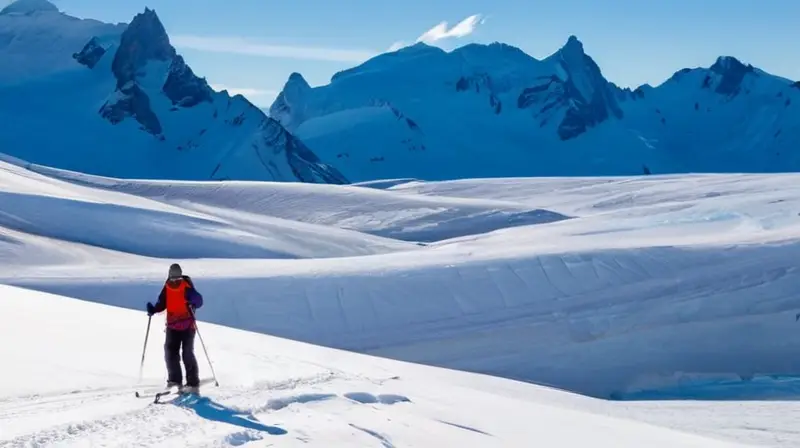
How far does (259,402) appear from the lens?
9023mm

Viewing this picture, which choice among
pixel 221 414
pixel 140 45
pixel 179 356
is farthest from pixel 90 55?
pixel 221 414

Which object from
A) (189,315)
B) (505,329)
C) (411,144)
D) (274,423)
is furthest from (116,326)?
(411,144)

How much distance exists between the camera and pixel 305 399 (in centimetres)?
947

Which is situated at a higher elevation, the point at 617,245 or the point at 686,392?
the point at 617,245

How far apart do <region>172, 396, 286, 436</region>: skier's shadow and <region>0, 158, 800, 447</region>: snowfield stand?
4 centimetres

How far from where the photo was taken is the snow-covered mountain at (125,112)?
12838cm

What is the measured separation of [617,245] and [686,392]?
10392 millimetres

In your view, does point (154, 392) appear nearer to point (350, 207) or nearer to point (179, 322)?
point (179, 322)

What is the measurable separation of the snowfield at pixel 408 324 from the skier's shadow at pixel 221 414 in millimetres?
40

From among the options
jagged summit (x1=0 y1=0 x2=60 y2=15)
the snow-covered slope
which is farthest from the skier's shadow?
jagged summit (x1=0 y1=0 x2=60 y2=15)

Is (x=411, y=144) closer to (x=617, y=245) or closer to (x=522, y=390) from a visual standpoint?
(x=617, y=245)

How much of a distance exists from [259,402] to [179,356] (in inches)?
46.0

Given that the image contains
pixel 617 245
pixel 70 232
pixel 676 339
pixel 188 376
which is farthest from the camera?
pixel 70 232

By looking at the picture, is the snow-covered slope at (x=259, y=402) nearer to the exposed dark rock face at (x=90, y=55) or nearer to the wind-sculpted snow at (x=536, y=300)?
the wind-sculpted snow at (x=536, y=300)
